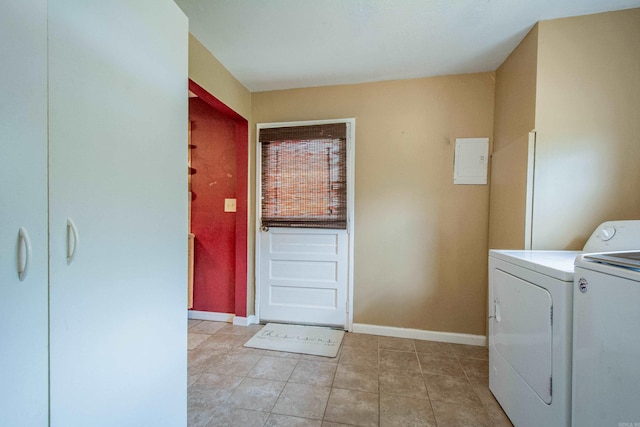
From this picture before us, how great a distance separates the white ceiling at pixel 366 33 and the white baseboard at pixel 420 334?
2.37 metres

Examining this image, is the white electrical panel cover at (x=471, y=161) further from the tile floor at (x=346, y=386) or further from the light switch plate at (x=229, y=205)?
the light switch plate at (x=229, y=205)

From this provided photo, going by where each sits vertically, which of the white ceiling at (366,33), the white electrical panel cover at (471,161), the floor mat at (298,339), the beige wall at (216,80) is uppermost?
the white ceiling at (366,33)

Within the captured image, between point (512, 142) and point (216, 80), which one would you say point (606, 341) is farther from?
point (216, 80)

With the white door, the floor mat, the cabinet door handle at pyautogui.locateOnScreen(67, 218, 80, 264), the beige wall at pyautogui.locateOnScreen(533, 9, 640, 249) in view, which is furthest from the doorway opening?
the beige wall at pyautogui.locateOnScreen(533, 9, 640, 249)

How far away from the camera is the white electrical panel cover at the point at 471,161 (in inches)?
83.5

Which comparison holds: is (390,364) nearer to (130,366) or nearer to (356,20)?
(130,366)

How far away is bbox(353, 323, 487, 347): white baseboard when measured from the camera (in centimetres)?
214

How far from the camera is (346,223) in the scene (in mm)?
2352

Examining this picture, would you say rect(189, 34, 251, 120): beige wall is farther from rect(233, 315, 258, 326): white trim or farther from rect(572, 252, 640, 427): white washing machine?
rect(572, 252, 640, 427): white washing machine

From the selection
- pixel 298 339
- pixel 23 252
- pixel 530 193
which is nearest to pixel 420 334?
pixel 298 339

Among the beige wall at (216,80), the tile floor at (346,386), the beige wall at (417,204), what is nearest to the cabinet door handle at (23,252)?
the tile floor at (346,386)

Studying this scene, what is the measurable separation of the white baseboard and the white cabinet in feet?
5.50

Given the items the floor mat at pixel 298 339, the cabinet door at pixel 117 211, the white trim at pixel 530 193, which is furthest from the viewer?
the floor mat at pixel 298 339

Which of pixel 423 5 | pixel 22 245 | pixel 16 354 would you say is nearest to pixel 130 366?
pixel 16 354
